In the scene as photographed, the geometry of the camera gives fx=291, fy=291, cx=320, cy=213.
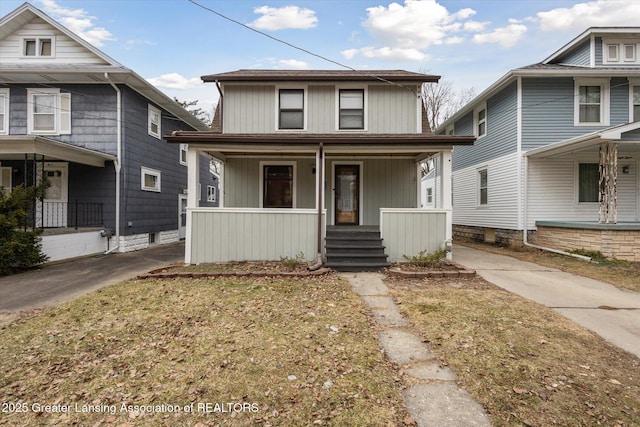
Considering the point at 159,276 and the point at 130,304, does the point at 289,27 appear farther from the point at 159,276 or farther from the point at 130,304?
the point at 130,304

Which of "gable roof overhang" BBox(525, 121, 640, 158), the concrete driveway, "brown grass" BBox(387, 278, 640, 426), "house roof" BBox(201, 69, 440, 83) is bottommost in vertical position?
the concrete driveway

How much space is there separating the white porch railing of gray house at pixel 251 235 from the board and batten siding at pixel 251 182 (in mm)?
2502

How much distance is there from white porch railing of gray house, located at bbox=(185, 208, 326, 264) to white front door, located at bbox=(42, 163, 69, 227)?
6436 millimetres

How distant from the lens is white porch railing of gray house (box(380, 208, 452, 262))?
24.2ft

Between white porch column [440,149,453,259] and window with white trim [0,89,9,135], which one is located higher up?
window with white trim [0,89,9,135]

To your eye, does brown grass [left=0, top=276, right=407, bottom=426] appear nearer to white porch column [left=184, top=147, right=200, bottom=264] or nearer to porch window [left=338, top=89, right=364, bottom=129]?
white porch column [left=184, top=147, right=200, bottom=264]

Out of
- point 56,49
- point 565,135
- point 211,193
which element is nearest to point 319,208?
point 565,135

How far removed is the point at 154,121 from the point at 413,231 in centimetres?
1129

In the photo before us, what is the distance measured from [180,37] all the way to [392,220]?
1173 centimetres

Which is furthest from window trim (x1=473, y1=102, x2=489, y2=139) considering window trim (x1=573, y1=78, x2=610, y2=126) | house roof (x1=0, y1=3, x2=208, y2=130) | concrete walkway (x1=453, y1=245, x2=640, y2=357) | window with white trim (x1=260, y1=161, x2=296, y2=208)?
house roof (x1=0, y1=3, x2=208, y2=130)

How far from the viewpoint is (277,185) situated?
9.98m

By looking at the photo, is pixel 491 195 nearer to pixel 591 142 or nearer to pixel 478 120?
pixel 478 120

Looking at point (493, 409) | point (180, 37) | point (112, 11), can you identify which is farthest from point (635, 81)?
point (112, 11)

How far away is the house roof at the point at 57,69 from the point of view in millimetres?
9609
